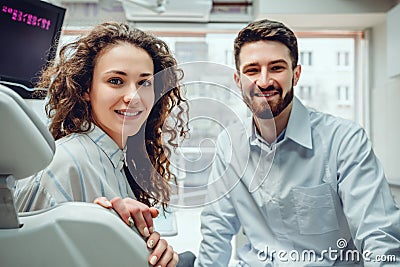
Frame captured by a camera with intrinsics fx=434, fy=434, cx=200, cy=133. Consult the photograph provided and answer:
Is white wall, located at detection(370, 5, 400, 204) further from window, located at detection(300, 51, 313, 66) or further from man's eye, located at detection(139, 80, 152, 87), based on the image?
man's eye, located at detection(139, 80, 152, 87)

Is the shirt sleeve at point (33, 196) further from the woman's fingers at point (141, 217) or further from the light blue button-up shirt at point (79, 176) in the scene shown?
the woman's fingers at point (141, 217)

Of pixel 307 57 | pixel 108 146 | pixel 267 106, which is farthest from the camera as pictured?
pixel 307 57

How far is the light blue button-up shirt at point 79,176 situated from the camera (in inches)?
19.6

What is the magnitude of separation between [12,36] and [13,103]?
2.26ft

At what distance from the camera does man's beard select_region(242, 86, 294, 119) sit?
2.21ft

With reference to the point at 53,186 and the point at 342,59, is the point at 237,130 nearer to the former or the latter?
the point at 53,186

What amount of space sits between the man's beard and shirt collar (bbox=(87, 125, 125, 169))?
20 centimetres

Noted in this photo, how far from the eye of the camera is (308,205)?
84 cm

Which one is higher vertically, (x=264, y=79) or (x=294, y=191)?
(x=264, y=79)

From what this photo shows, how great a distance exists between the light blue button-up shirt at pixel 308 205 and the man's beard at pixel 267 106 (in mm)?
37

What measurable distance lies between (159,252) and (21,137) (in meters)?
0.17

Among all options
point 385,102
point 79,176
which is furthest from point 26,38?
point 385,102

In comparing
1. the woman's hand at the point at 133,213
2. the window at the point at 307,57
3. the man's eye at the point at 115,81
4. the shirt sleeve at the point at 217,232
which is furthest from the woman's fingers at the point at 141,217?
the window at the point at 307,57

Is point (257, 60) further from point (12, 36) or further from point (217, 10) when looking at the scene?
point (217, 10)
